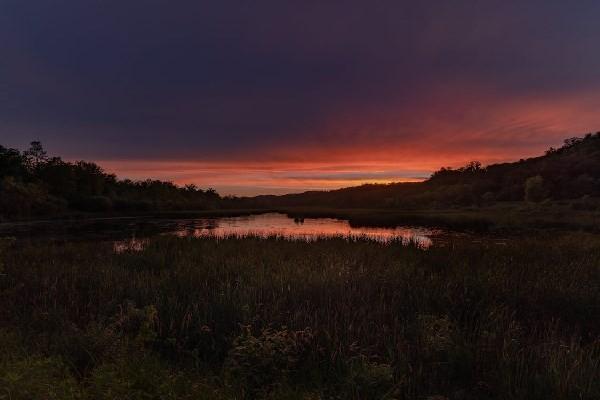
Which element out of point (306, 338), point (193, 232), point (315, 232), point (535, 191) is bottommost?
point (315, 232)

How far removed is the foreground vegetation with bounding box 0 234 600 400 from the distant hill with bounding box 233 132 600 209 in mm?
68606

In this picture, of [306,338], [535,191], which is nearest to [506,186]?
[535,191]

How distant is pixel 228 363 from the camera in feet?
14.8

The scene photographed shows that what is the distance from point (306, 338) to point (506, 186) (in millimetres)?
118805

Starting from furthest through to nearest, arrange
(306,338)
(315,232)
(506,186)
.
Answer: (506,186), (315,232), (306,338)

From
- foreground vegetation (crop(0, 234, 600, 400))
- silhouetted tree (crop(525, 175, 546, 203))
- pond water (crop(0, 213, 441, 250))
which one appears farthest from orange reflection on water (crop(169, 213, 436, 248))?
silhouetted tree (crop(525, 175, 546, 203))

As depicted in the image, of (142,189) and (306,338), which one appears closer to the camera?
(306,338)

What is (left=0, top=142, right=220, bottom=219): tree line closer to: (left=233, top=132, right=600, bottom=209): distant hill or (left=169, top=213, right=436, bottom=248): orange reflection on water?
(left=169, top=213, right=436, bottom=248): orange reflection on water

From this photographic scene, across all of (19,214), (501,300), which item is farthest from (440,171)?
(501,300)

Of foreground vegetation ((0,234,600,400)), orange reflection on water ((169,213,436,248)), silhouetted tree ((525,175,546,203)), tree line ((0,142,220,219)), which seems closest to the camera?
foreground vegetation ((0,234,600,400))

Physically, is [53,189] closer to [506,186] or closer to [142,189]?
[142,189]

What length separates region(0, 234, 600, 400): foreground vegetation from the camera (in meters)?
4.05

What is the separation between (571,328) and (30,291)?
11.9 m

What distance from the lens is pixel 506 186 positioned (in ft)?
348
